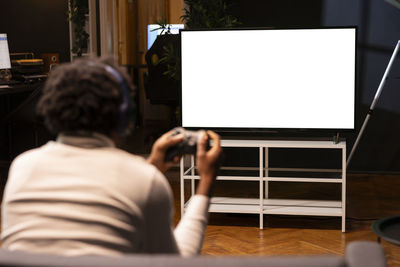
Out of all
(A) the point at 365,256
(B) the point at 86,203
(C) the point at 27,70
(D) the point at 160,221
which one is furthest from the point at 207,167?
(C) the point at 27,70

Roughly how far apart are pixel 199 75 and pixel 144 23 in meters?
5.68

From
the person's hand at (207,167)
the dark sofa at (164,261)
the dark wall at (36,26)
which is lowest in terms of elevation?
the dark sofa at (164,261)

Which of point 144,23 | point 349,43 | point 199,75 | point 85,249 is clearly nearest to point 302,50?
point 349,43

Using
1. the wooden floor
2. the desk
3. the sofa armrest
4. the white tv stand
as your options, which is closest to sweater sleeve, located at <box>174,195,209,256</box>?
the sofa armrest

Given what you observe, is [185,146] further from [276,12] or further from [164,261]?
[276,12]

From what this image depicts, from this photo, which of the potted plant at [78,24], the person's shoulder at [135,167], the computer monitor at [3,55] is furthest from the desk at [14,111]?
the person's shoulder at [135,167]

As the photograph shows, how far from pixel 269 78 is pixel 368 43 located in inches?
67.6

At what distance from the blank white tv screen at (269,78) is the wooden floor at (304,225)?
0.67 metres

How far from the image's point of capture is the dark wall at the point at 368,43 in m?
5.04

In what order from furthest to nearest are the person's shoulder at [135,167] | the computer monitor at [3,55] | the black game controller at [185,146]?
1. the computer monitor at [3,55]
2. the black game controller at [185,146]
3. the person's shoulder at [135,167]

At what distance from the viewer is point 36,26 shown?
6.68m

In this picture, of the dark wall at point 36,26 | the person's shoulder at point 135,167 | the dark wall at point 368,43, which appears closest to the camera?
the person's shoulder at point 135,167

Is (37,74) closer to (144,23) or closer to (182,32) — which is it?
(182,32)

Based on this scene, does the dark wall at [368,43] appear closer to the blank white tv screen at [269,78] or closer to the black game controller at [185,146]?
the blank white tv screen at [269,78]
